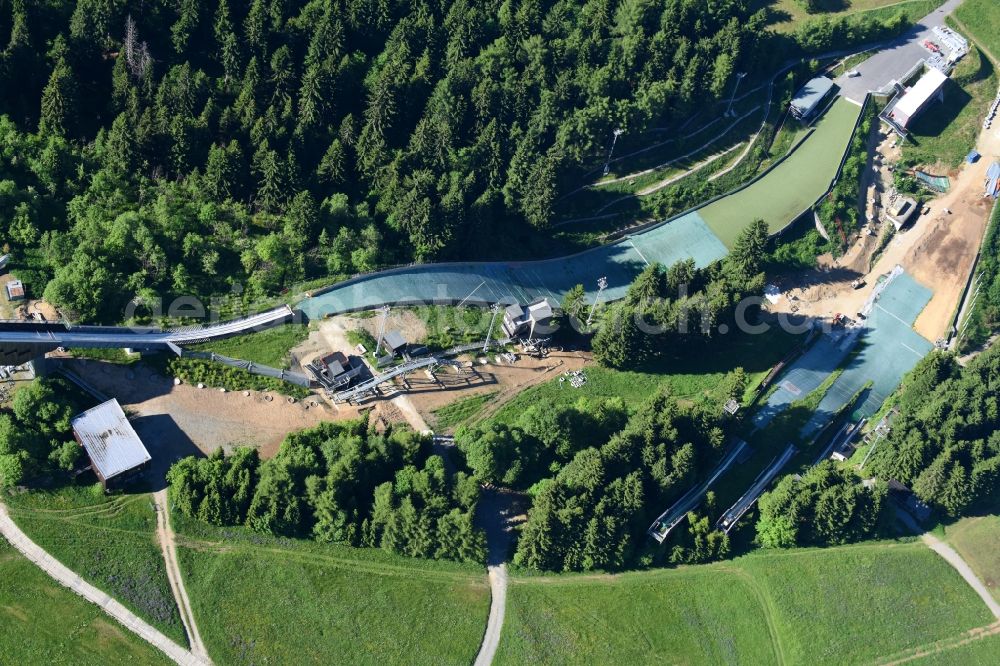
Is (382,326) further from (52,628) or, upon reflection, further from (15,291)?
(52,628)

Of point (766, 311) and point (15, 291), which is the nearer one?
point (15, 291)

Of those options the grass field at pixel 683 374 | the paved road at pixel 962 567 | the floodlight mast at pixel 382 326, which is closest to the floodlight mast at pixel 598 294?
the grass field at pixel 683 374

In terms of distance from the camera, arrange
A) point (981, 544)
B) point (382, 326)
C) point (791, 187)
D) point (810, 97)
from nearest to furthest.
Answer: point (382, 326), point (981, 544), point (791, 187), point (810, 97)

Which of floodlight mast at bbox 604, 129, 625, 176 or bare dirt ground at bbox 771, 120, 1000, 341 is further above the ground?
floodlight mast at bbox 604, 129, 625, 176

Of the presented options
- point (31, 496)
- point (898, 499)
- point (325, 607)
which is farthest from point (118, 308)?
point (898, 499)

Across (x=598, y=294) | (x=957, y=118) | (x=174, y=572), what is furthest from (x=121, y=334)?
(x=957, y=118)

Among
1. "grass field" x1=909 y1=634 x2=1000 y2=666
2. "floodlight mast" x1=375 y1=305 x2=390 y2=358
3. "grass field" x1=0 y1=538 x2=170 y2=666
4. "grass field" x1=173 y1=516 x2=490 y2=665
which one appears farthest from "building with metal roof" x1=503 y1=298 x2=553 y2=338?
"grass field" x1=909 y1=634 x2=1000 y2=666

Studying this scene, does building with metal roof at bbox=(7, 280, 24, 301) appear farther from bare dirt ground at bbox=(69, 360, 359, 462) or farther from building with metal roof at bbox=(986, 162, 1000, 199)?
building with metal roof at bbox=(986, 162, 1000, 199)
